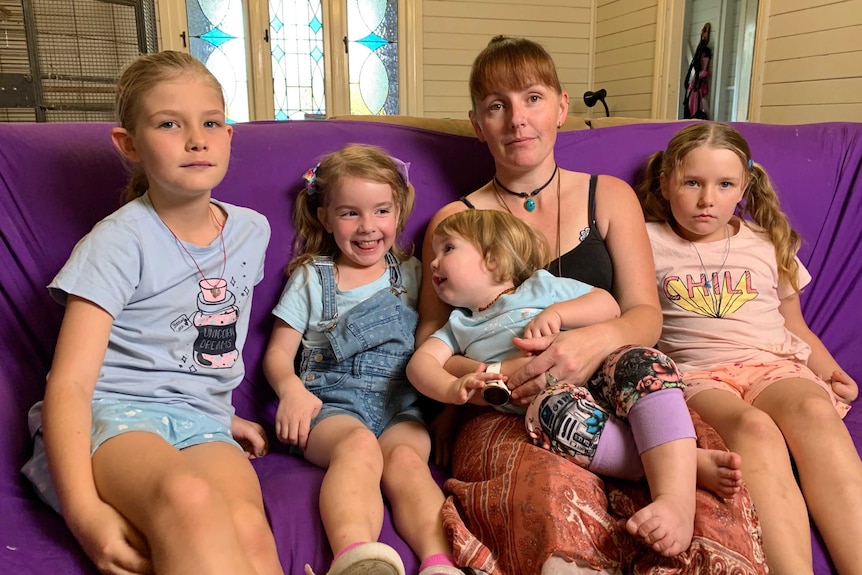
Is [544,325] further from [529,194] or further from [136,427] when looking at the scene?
[136,427]

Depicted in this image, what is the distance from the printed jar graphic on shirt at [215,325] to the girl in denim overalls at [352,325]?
13 centimetres

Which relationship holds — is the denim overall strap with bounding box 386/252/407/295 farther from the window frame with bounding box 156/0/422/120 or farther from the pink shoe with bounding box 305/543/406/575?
the window frame with bounding box 156/0/422/120

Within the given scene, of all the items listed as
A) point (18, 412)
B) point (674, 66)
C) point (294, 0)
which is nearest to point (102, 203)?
point (18, 412)

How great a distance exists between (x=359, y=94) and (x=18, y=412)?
15.2ft

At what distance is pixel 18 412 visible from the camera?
4.06 feet

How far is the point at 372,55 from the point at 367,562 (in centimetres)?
504

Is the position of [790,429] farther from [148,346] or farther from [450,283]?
[148,346]

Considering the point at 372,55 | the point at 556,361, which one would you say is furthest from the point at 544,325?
the point at 372,55

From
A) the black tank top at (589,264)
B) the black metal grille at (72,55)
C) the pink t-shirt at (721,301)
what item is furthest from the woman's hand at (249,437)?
the black metal grille at (72,55)

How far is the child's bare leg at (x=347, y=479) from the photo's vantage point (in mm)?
1082

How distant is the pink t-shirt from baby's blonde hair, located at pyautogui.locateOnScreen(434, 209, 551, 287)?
375 mm

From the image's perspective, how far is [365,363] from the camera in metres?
1.48

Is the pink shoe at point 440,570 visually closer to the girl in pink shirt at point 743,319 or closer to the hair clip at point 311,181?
the girl in pink shirt at point 743,319

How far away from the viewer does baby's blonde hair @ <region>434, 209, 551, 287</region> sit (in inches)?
55.3
